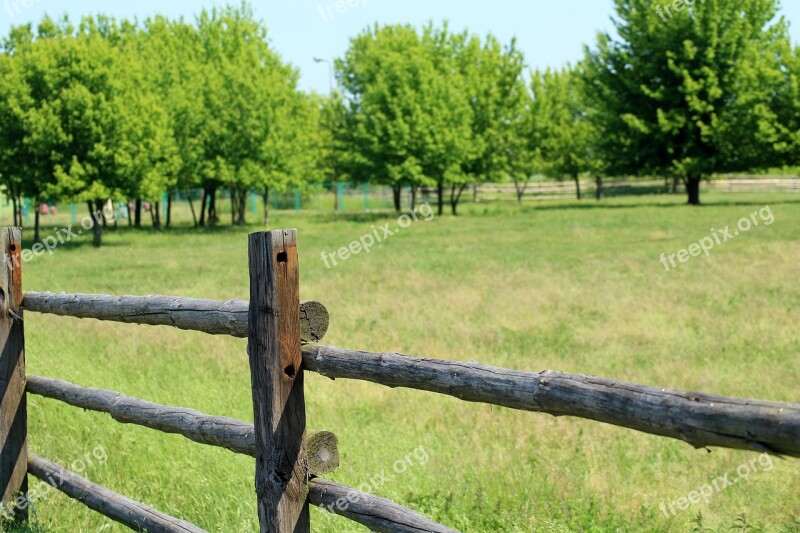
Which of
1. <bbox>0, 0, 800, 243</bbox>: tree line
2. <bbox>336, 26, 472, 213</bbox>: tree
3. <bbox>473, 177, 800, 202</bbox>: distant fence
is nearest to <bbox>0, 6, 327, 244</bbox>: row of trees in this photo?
<bbox>0, 0, 800, 243</bbox>: tree line

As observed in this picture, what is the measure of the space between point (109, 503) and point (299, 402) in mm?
1877

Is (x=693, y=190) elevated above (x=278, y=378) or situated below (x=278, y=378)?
above

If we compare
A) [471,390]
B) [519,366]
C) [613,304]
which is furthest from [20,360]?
[613,304]

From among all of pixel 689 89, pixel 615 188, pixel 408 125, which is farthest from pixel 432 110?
pixel 615 188

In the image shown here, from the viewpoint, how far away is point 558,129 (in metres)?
69.5

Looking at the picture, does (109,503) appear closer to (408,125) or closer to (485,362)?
(485,362)

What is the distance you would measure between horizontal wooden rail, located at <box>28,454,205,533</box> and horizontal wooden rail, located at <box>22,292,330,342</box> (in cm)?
104

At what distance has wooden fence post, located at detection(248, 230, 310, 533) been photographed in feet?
12.2

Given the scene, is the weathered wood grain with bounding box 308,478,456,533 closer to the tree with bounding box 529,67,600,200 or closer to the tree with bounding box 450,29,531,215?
the tree with bounding box 450,29,531,215

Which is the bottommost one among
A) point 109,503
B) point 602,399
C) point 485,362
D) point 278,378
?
point 485,362

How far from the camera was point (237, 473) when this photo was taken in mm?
6441

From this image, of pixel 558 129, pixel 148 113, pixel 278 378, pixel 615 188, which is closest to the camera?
pixel 278 378

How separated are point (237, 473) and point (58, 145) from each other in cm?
3420

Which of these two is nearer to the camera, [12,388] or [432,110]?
[12,388]
